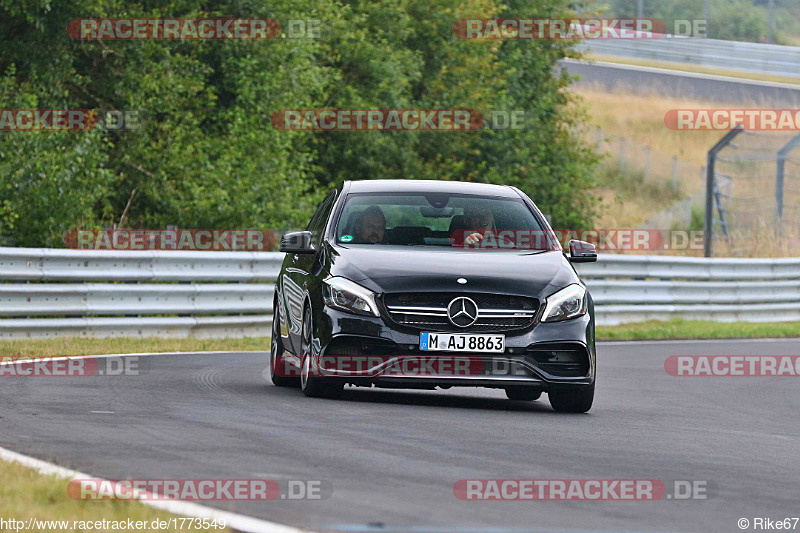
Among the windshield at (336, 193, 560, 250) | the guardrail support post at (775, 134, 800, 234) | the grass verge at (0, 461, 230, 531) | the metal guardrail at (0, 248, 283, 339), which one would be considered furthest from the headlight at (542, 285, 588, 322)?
the guardrail support post at (775, 134, 800, 234)

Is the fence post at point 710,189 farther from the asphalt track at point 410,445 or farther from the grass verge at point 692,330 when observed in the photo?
the asphalt track at point 410,445

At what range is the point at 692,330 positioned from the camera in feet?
73.6

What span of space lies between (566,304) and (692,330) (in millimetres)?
12914

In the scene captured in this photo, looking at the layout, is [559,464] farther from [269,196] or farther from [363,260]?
[269,196]

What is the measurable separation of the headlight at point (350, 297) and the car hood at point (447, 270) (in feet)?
0.15

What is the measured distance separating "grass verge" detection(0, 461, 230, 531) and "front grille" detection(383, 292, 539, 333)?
3965 millimetres

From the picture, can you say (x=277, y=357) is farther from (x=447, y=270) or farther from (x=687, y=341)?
(x=687, y=341)

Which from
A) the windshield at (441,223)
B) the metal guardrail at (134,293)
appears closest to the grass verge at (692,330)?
the metal guardrail at (134,293)

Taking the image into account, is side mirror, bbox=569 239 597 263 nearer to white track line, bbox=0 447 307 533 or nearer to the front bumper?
the front bumper

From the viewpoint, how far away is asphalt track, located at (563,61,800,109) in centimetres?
5412

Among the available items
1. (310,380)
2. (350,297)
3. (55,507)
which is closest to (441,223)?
(350,297)

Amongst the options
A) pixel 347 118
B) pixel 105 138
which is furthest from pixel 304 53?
pixel 105 138

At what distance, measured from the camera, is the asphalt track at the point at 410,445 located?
5789 millimetres

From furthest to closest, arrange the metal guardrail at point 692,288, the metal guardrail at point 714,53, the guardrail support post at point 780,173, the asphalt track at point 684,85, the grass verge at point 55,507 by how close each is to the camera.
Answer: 1. the metal guardrail at point 714,53
2. the asphalt track at point 684,85
3. the guardrail support post at point 780,173
4. the metal guardrail at point 692,288
5. the grass verge at point 55,507
